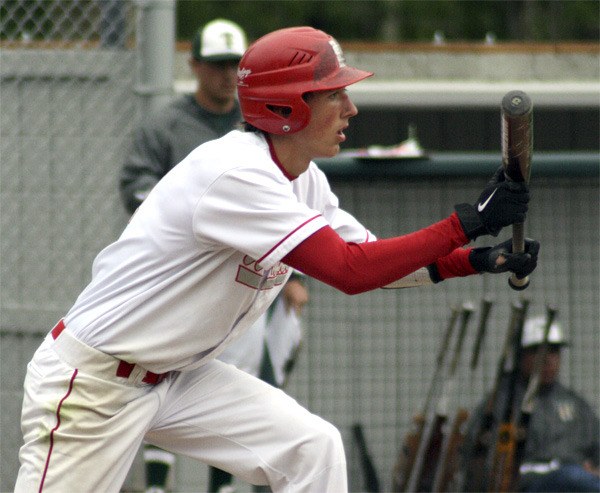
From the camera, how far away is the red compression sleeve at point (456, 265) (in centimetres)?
356

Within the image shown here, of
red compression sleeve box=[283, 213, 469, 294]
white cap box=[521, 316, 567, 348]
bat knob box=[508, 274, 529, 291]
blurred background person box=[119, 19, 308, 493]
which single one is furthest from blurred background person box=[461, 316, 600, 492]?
red compression sleeve box=[283, 213, 469, 294]

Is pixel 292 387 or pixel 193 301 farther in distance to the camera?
pixel 292 387

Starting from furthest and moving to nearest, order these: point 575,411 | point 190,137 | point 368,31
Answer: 1. point 368,31
2. point 575,411
3. point 190,137

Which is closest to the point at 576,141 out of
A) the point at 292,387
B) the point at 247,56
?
the point at 292,387

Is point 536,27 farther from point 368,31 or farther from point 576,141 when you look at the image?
point 576,141

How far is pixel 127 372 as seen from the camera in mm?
3418

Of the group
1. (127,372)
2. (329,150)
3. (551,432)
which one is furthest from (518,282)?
(551,432)

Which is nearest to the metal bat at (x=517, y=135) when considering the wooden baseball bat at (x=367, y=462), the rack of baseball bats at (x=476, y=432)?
the rack of baseball bats at (x=476, y=432)

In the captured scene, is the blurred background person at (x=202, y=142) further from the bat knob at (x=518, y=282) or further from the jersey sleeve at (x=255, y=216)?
the jersey sleeve at (x=255, y=216)

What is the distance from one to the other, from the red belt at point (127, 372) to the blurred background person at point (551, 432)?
78.2 inches

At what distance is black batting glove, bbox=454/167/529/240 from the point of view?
3133 millimetres

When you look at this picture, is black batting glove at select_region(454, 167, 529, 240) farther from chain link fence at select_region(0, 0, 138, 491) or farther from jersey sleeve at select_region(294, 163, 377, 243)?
chain link fence at select_region(0, 0, 138, 491)

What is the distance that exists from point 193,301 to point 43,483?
674 mm

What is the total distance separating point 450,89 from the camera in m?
6.15
